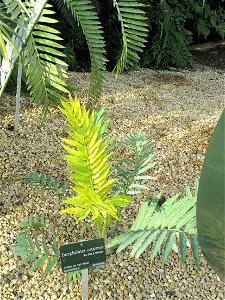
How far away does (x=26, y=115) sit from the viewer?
8.74ft

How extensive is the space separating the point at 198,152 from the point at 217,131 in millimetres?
2265

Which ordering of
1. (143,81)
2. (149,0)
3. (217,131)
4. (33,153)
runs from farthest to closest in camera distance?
1. (149,0)
2. (143,81)
3. (33,153)
4. (217,131)

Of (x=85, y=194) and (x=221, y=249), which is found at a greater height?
(x=221, y=249)

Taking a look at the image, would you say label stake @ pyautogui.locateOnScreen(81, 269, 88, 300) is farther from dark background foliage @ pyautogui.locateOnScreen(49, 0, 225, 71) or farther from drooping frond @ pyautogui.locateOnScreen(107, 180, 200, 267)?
dark background foliage @ pyautogui.locateOnScreen(49, 0, 225, 71)

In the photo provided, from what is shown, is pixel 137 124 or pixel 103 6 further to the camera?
pixel 103 6

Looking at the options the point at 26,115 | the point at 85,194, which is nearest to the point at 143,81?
the point at 26,115

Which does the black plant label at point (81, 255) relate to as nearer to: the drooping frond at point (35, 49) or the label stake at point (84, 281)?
the label stake at point (84, 281)

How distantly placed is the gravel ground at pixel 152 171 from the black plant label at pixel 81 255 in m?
0.33

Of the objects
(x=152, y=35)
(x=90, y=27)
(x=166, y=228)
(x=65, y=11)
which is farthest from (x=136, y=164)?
(x=152, y=35)

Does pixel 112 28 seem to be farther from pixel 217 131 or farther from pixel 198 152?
pixel 217 131

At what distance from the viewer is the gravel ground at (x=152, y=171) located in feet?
4.86

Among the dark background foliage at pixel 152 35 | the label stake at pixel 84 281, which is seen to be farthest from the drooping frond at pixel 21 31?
the dark background foliage at pixel 152 35

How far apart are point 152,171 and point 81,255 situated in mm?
1111

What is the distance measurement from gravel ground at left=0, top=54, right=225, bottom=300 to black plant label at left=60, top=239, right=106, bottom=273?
1.08ft
